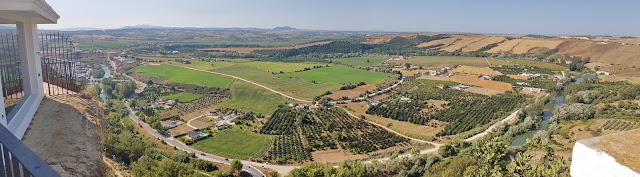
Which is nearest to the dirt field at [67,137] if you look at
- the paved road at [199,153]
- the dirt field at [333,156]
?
the paved road at [199,153]

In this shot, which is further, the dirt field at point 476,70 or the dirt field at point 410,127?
the dirt field at point 476,70

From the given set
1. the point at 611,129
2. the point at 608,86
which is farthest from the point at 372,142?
the point at 608,86

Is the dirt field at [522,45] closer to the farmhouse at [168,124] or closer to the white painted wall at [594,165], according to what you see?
the farmhouse at [168,124]

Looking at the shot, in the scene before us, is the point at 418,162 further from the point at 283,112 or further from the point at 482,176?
the point at 283,112

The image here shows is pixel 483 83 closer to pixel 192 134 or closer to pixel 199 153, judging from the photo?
pixel 192 134

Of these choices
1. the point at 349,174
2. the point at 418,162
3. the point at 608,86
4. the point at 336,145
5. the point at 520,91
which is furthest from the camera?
the point at 520,91

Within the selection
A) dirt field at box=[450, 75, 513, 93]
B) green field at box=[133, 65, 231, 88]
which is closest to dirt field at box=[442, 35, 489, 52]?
dirt field at box=[450, 75, 513, 93]
